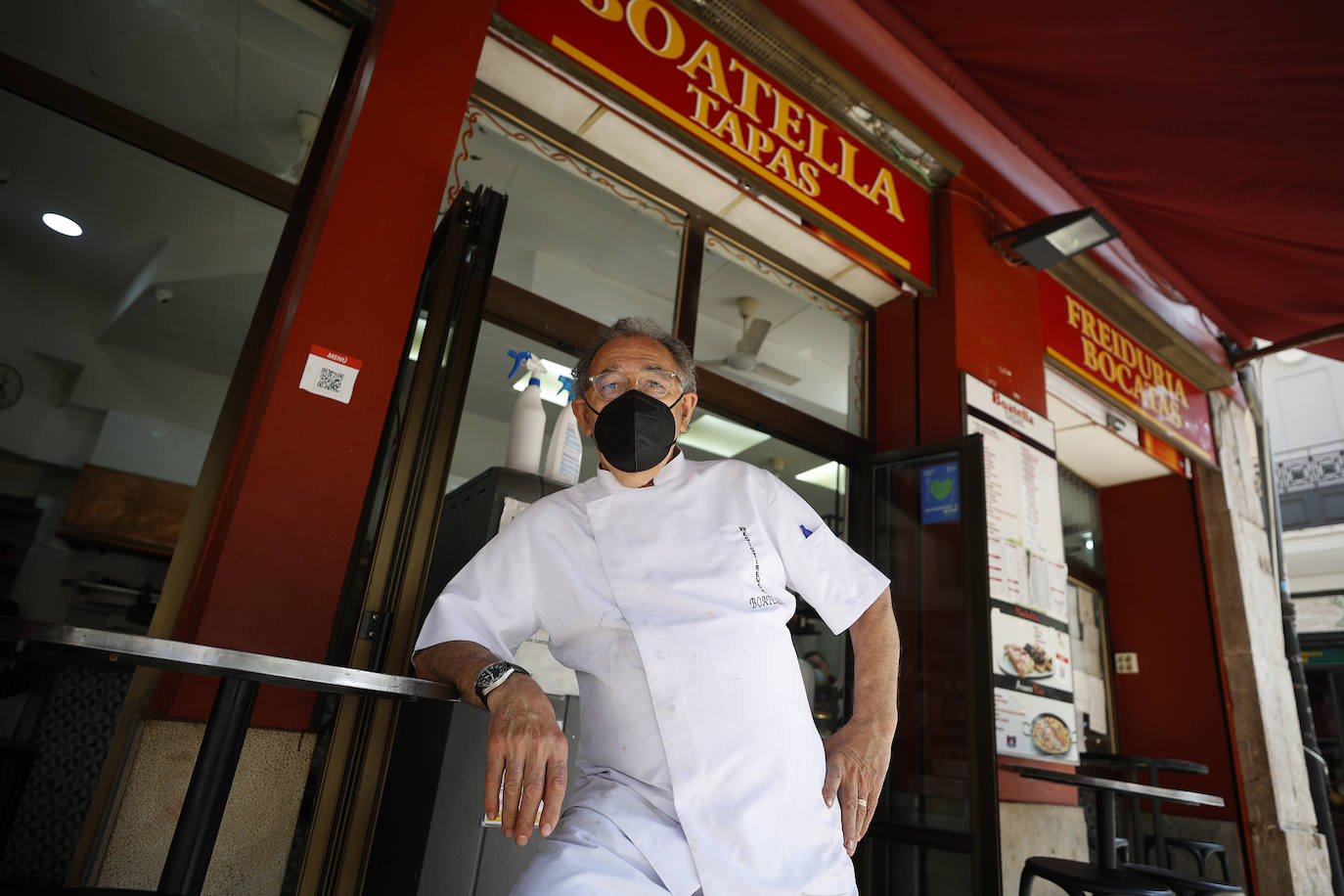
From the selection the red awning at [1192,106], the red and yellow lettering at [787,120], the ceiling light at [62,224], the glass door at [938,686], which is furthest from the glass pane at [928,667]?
the ceiling light at [62,224]

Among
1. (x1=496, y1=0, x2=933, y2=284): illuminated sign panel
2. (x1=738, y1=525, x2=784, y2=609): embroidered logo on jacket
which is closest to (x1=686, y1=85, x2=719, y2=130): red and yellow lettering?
(x1=496, y1=0, x2=933, y2=284): illuminated sign panel

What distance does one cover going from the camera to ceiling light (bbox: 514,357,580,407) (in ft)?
8.45

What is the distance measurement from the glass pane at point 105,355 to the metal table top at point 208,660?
3.78 metres

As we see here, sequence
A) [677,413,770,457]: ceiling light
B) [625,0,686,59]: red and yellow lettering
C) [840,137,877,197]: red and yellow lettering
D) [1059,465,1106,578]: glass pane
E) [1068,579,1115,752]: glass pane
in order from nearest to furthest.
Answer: [625,0,686,59]: red and yellow lettering → [677,413,770,457]: ceiling light → [840,137,877,197]: red and yellow lettering → [1068,579,1115,752]: glass pane → [1059,465,1106,578]: glass pane

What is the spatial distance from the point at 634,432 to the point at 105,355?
7.62 meters

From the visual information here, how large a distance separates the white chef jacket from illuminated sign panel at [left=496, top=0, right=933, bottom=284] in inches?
77.1

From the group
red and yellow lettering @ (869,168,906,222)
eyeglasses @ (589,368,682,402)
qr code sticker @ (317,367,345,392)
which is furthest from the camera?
red and yellow lettering @ (869,168,906,222)

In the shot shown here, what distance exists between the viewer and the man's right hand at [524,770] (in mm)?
960

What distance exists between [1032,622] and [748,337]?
175 centimetres

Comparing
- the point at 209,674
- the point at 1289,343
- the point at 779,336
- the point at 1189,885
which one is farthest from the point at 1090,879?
the point at 1289,343

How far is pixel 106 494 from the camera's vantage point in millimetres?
6301

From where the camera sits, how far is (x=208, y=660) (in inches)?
35.7

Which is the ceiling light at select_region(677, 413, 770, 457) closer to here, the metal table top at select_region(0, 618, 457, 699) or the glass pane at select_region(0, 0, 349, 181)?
the glass pane at select_region(0, 0, 349, 181)

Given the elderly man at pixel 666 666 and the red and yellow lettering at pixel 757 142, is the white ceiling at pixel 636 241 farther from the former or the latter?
the elderly man at pixel 666 666
